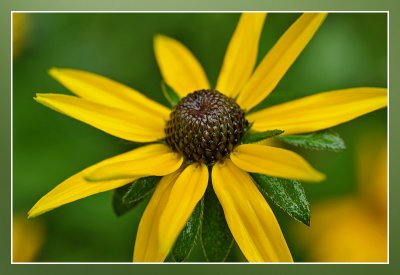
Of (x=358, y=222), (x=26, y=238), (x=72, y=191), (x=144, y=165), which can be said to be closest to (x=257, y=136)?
(x=144, y=165)

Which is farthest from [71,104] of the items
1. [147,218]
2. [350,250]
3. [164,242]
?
[350,250]

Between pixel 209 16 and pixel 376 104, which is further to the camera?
pixel 209 16

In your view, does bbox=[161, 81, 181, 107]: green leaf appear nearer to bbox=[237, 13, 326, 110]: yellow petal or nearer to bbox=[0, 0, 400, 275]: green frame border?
bbox=[237, 13, 326, 110]: yellow petal

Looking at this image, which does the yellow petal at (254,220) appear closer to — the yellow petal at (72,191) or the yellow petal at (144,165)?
the yellow petal at (144,165)

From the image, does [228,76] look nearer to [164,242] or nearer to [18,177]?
[164,242]

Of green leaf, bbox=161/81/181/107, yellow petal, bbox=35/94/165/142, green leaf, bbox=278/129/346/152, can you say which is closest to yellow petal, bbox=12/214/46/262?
yellow petal, bbox=35/94/165/142

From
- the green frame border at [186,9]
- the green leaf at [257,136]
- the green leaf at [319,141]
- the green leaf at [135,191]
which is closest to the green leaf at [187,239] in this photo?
the green leaf at [135,191]
